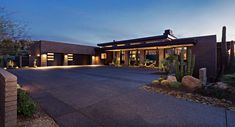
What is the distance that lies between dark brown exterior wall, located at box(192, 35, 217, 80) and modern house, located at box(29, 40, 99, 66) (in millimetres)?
19868

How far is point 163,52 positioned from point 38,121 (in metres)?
19.7

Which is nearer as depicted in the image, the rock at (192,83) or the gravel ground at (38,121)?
the gravel ground at (38,121)

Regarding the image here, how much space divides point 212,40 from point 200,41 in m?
1.20

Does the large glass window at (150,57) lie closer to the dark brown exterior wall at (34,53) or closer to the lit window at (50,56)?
the lit window at (50,56)

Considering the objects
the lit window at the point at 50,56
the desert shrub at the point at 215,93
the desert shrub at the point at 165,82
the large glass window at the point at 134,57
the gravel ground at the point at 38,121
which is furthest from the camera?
the lit window at the point at 50,56

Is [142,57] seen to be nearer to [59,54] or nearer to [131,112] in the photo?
[59,54]

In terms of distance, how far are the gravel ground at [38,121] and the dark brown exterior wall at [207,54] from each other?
14161mm

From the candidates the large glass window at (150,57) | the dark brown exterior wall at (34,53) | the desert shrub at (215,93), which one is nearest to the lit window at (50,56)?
the dark brown exterior wall at (34,53)

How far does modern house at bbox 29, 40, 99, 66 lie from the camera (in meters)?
23.3

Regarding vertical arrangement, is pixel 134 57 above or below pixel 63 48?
below

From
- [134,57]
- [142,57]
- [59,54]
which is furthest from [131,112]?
[59,54]

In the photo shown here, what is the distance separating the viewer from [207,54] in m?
15.6

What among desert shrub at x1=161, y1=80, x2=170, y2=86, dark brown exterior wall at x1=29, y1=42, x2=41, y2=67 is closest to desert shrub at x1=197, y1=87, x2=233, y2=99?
desert shrub at x1=161, y1=80, x2=170, y2=86

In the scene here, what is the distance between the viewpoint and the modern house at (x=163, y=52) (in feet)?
50.1
